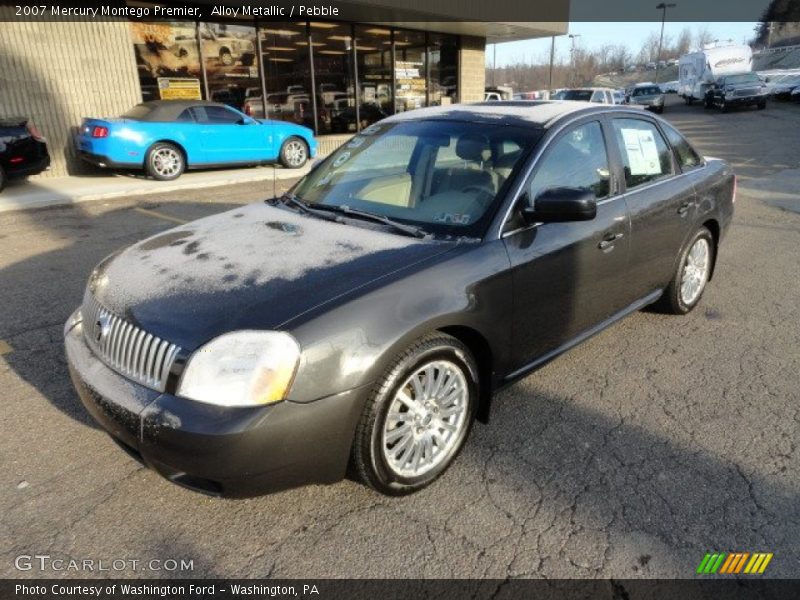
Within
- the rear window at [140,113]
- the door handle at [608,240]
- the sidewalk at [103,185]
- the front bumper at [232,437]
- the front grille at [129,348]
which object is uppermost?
the rear window at [140,113]

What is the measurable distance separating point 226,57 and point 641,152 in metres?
13.3

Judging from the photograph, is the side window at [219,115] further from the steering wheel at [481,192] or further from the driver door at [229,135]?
the steering wheel at [481,192]

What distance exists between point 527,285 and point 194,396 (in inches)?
65.4

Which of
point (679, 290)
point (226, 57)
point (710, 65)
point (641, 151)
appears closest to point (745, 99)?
point (710, 65)

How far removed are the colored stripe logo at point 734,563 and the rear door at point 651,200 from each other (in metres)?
1.84

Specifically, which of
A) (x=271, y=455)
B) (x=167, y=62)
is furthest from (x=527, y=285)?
(x=167, y=62)

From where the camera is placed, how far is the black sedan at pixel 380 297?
217cm

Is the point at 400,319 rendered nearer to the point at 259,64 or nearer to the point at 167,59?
the point at 167,59

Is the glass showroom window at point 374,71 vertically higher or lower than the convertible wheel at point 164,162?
higher

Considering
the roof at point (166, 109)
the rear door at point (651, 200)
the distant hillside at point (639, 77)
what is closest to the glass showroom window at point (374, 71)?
the roof at point (166, 109)

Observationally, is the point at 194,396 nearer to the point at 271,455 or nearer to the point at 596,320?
the point at 271,455

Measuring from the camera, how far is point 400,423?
2559 mm

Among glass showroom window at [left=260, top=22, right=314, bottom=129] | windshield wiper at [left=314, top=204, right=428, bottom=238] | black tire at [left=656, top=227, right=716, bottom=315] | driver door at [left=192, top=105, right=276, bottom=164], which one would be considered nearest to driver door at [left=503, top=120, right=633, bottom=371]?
windshield wiper at [left=314, top=204, right=428, bottom=238]

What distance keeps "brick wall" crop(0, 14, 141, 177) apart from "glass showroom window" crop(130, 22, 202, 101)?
0.36 metres
